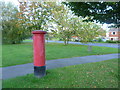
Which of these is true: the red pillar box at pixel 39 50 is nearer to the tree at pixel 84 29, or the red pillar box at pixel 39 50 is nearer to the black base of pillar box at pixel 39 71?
the black base of pillar box at pixel 39 71

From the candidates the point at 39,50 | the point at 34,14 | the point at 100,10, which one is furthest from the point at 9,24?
the point at 100,10

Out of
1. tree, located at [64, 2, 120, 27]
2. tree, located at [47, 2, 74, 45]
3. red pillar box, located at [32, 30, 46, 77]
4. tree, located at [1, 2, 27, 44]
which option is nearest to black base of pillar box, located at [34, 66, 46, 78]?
red pillar box, located at [32, 30, 46, 77]

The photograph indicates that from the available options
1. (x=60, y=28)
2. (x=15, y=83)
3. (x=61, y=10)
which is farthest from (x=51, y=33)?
(x=15, y=83)

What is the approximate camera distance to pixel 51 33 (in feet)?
67.4

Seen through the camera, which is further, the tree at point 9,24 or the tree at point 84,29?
the tree at point 9,24

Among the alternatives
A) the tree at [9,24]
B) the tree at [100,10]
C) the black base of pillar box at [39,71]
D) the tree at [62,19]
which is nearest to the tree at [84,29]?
the tree at [62,19]

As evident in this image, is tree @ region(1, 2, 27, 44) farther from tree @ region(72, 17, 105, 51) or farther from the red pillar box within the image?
the red pillar box

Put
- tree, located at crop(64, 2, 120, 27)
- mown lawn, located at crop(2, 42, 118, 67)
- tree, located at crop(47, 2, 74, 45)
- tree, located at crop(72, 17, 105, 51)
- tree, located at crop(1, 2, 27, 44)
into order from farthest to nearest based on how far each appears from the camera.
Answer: tree, located at crop(1, 2, 27, 44), tree, located at crop(47, 2, 74, 45), tree, located at crop(72, 17, 105, 51), mown lawn, located at crop(2, 42, 118, 67), tree, located at crop(64, 2, 120, 27)

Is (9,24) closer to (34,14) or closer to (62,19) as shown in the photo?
(34,14)

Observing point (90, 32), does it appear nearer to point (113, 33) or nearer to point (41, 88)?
point (41, 88)

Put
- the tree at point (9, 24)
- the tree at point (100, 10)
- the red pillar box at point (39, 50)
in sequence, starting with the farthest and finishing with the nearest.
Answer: the tree at point (9, 24) < the tree at point (100, 10) < the red pillar box at point (39, 50)

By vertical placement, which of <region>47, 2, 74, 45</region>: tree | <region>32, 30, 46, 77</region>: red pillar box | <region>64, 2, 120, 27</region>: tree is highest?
<region>47, 2, 74, 45</region>: tree

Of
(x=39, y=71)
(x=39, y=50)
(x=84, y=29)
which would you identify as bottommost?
(x=39, y=71)

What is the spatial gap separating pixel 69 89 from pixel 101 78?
136cm
